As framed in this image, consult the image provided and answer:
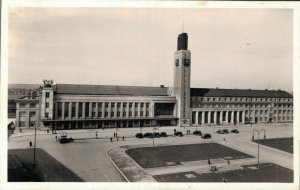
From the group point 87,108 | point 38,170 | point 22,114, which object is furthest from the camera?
point 87,108

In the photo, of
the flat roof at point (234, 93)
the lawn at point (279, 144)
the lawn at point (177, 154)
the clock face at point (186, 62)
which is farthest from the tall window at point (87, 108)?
the lawn at point (279, 144)

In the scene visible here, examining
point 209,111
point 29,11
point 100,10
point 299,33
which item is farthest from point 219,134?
point 29,11

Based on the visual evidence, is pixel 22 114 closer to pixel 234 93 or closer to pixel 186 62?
pixel 186 62

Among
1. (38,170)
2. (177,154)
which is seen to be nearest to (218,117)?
(177,154)

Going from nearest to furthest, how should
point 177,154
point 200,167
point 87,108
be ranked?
point 200,167, point 177,154, point 87,108

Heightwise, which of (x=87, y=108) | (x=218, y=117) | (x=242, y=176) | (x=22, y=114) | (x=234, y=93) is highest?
(x=234, y=93)

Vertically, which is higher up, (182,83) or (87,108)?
(182,83)

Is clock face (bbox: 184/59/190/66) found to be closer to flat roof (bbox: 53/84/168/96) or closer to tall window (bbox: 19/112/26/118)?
flat roof (bbox: 53/84/168/96)

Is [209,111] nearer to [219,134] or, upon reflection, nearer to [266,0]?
[219,134]
